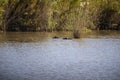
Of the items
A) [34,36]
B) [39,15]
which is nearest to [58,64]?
[34,36]

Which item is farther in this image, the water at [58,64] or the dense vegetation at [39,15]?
the dense vegetation at [39,15]

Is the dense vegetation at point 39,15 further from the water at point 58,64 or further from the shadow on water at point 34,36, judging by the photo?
the water at point 58,64

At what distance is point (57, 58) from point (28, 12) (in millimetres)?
37007

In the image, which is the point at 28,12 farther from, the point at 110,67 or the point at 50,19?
the point at 110,67

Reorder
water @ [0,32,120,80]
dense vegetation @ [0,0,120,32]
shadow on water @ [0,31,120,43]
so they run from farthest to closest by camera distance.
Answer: dense vegetation @ [0,0,120,32] < shadow on water @ [0,31,120,43] < water @ [0,32,120,80]

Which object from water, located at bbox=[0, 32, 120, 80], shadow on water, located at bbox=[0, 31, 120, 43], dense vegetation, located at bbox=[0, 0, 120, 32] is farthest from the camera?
dense vegetation, located at bbox=[0, 0, 120, 32]

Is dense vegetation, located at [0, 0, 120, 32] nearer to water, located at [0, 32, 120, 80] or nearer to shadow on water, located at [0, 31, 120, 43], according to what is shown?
shadow on water, located at [0, 31, 120, 43]

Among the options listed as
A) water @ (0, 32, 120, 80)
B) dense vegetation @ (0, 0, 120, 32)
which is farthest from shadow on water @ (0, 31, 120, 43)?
water @ (0, 32, 120, 80)

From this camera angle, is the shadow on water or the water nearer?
the water

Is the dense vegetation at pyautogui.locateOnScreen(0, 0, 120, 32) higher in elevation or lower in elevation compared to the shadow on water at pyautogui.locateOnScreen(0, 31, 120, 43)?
higher

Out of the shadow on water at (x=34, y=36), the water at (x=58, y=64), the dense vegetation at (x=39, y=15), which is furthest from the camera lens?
the dense vegetation at (x=39, y=15)

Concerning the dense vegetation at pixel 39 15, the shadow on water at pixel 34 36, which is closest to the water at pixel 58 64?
the shadow on water at pixel 34 36

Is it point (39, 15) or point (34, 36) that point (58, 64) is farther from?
point (39, 15)

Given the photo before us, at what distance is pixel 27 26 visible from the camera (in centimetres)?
6519
